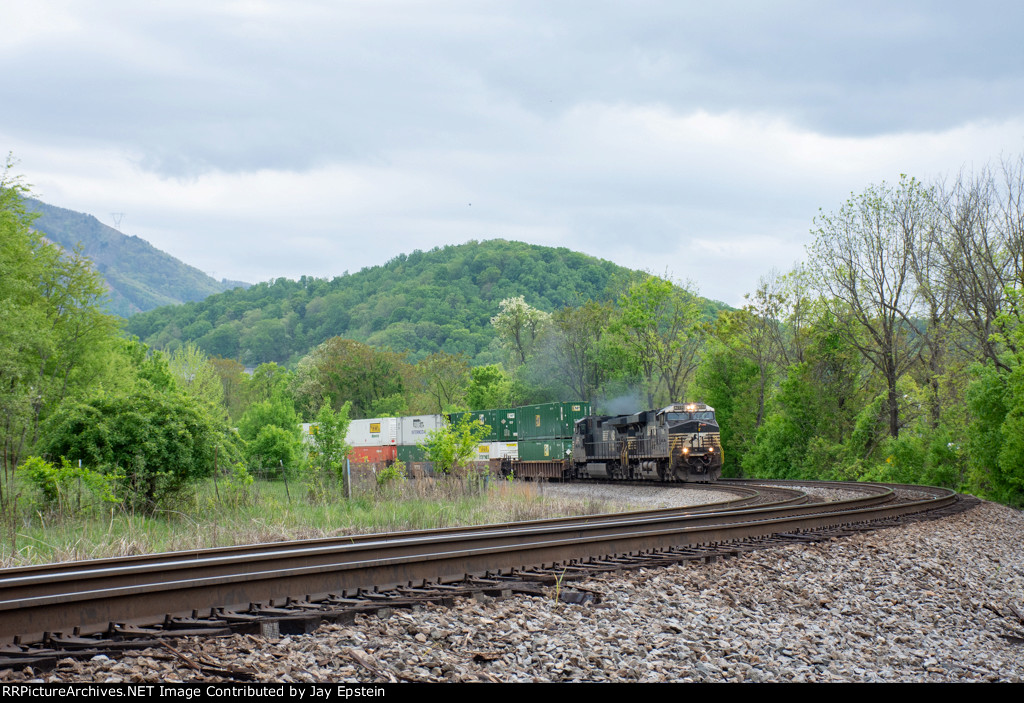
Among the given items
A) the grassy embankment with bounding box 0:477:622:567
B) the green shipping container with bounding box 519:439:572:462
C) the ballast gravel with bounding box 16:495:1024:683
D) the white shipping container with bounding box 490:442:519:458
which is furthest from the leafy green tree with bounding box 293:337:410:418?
the ballast gravel with bounding box 16:495:1024:683

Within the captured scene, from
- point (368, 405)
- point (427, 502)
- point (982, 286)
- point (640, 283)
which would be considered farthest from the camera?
point (368, 405)

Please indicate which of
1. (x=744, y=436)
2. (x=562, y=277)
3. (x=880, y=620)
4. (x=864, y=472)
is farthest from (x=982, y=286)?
(x=562, y=277)

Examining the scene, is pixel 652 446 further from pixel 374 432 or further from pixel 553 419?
pixel 374 432

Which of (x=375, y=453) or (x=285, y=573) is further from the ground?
(x=285, y=573)

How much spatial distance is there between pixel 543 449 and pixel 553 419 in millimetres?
1675

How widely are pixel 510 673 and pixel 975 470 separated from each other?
83.5 ft

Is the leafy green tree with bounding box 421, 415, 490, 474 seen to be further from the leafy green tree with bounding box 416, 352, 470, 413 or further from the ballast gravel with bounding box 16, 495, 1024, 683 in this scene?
the leafy green tree with bounding box 416, 352, 470, 413

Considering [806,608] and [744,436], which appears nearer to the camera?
[806,608]

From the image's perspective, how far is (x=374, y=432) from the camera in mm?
54625

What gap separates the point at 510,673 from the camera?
19.1 ft

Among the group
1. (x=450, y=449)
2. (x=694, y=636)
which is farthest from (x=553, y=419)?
(x=694, y=636)

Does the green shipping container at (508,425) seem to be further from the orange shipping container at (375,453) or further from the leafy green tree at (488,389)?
the leafy green tree at (488,389)

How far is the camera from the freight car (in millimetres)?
31109

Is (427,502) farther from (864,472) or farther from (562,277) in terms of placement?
(562,277)
